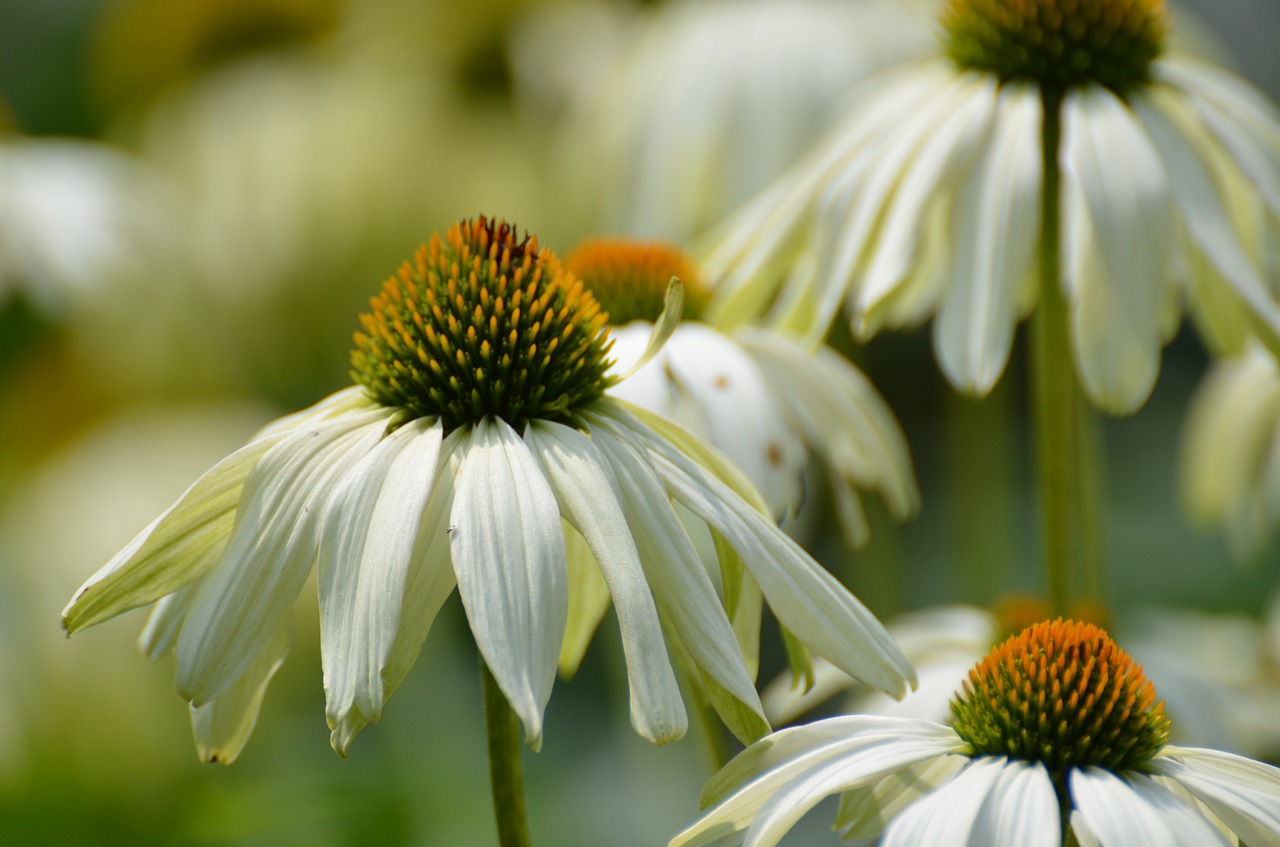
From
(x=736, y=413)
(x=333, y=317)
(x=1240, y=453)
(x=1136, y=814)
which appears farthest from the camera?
(x=333, y=317)

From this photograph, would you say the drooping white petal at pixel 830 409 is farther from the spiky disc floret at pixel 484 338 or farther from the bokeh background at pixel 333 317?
the bokeh background at pixel 333 317

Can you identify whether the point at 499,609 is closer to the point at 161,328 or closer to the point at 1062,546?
the point at 1062,546

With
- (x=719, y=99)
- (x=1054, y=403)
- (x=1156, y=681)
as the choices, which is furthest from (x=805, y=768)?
(x=719, y=99)

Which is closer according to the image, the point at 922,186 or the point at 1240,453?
the point at 922,186

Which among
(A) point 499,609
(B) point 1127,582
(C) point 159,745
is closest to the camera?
(A) point 499,609

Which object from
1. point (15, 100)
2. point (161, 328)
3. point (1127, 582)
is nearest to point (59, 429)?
point (161, 328)

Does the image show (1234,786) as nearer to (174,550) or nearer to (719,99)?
(174,550)
